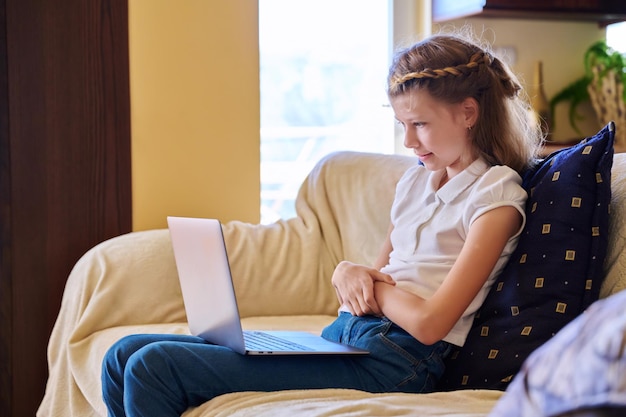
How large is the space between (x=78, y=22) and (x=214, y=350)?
1.38 m

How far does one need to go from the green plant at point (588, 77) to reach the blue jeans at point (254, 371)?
1.97 meters

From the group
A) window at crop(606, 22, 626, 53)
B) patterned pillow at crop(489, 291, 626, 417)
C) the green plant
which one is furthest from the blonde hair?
window at crop(606, 22, 626, 53)

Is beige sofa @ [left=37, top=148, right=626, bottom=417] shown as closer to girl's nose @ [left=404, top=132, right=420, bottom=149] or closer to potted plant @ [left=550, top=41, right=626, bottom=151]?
girl's nose @ [left=404, top=132, right=420, bottom=149]

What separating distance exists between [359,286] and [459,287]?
0.66ft

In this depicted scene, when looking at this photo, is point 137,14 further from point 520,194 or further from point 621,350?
point 621,350

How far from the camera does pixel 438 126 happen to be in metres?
1.63

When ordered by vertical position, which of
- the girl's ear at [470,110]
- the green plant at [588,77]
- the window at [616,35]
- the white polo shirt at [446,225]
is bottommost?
the white polo shirt at [446,225]

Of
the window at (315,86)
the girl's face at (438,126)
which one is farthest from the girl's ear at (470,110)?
the window at (315,86)

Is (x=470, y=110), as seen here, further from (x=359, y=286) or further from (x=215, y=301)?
(x=215, y=301)

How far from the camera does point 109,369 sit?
1608 mm

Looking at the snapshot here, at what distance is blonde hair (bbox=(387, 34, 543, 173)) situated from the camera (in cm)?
163

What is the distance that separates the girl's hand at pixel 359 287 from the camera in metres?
1.58

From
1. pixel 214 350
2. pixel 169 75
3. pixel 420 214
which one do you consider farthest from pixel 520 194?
pixel 169 75

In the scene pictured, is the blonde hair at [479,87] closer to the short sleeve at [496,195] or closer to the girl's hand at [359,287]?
the short sleeve at [496,195]
